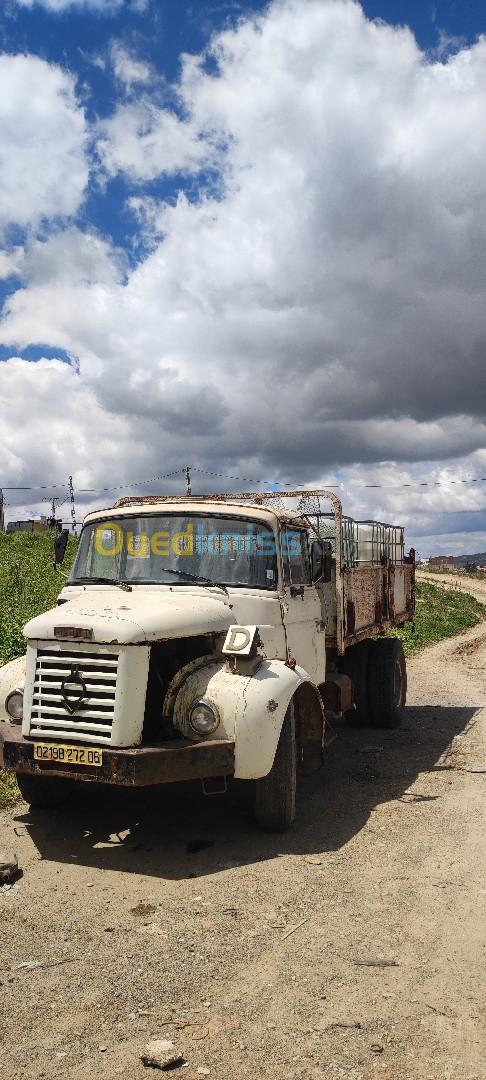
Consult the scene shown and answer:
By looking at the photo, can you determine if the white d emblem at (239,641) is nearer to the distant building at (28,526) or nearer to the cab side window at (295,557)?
the cab side window at (295,557)

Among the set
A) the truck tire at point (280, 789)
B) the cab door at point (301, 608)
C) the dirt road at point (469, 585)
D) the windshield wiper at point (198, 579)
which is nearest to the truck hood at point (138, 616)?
the windshield wiper at point (198, 579)

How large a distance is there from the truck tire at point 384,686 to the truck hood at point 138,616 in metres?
4.25

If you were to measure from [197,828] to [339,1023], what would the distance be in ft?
8.73

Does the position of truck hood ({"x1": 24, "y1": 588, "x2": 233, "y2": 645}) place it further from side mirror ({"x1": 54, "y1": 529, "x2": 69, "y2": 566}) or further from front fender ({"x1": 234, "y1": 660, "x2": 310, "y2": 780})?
side mirror ({"x1": 54, "y1": 529, "x2": 69, "y2": 566})

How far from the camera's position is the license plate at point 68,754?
17.1 ft

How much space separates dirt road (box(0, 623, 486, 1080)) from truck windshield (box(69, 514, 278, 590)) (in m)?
1.74

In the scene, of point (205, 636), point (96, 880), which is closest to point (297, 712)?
point (205, 636)

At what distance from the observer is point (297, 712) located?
6.52 metres

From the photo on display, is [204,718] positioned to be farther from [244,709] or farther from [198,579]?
[198,579]

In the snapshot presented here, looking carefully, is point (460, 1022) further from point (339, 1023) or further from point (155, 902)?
point (155, 902)

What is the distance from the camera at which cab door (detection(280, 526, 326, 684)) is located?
6.82 m

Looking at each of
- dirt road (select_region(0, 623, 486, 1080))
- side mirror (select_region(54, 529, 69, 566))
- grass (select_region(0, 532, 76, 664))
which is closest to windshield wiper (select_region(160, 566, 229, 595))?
side mirror (select_region(54, 529, 69, 566))

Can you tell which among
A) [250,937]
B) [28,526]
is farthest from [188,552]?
[28,526]

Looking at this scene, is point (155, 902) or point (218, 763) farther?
point (218, 763)
